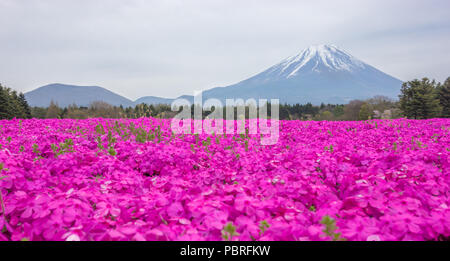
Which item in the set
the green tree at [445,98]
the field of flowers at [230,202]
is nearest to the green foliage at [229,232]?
the field of flowers at [230,202]

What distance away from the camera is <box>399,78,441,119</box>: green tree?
38.5m

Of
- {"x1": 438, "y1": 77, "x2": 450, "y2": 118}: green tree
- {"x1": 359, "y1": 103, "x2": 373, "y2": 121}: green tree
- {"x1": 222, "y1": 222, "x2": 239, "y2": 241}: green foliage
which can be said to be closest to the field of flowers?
{"x1": 222, "y1": 222, "x2": 239, "y2": 241}: green foliage

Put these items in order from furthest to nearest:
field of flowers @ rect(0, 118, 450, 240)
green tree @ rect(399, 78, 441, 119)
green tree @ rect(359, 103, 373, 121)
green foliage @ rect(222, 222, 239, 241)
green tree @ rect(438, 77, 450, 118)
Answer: green tree @ rect(359, 103, 373, 121), green tree @ rect(438, 77, 450, 118), green tree @ rect(399, 78, 441, 119), field of flowers @ rect(0, 118, 450, 240), green foliage @ rect(222, 222, 239, 241)

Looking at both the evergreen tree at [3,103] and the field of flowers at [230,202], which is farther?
the evergreen tree at [3,103]

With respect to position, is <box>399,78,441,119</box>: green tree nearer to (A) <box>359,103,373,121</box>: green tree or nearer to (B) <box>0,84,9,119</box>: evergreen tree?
(A) <box>359,103,373,121</box>: green tree

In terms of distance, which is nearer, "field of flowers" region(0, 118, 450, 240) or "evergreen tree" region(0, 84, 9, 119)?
"field of flowers" region(0, 118, 450, 240)

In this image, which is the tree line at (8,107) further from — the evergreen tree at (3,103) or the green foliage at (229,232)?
the green foliage at (229,232)

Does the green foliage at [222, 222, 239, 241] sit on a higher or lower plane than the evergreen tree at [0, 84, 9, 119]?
lower

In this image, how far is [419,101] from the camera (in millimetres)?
38406

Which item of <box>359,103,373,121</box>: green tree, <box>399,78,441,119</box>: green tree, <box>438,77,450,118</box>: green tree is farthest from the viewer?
<box>359,103,373,121</box>: green tree

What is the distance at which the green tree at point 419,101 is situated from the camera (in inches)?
1516
